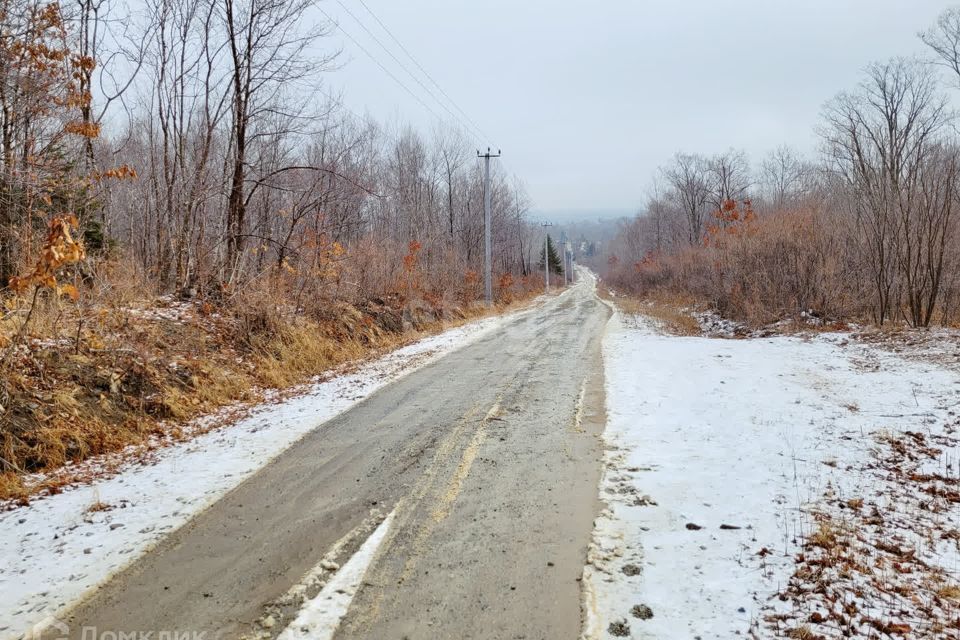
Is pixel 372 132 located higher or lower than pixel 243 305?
higher

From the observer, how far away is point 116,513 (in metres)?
4.36

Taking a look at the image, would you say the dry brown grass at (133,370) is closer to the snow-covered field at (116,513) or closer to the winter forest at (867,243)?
the snow-covered field at (116,513)

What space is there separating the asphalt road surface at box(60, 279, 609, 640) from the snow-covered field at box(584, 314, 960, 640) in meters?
0.37

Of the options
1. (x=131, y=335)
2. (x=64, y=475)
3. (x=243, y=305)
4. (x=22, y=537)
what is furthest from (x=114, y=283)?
(x=22, y=537)

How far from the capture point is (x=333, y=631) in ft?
9.41

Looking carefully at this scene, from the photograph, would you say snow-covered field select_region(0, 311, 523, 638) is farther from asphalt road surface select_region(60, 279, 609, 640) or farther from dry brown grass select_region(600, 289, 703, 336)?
dry brown grass select_region(600, 289, 703, 336)

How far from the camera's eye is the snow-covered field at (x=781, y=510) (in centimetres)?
307

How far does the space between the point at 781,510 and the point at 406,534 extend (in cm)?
315

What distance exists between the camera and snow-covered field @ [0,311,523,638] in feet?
11.0

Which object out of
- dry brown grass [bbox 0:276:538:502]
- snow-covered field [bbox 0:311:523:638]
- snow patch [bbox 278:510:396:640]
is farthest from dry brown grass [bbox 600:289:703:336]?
snow patch [bbox 278:510:396:640]

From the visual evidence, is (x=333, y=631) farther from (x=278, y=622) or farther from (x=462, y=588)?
(x=462, y=588)

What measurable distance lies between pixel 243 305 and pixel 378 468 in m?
6.98

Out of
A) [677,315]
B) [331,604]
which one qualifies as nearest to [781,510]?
[331,604]

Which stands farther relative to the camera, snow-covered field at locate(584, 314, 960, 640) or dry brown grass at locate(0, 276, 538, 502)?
dry brown grass at locate(0, 276, 538, 502)
